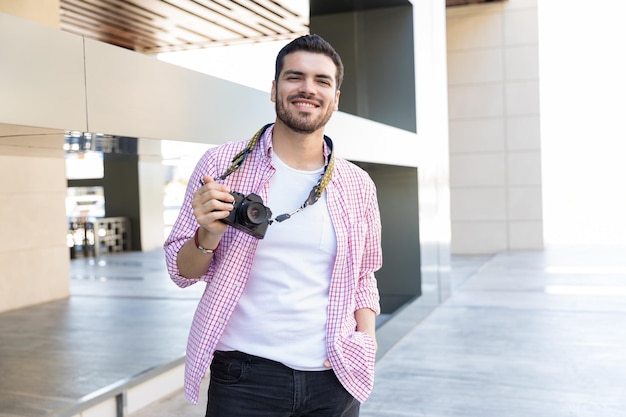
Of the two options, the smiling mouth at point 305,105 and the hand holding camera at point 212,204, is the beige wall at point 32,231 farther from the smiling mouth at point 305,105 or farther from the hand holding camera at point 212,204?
the hand holding camera at point 212,204

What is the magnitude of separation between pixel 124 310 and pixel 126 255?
7.97 meters

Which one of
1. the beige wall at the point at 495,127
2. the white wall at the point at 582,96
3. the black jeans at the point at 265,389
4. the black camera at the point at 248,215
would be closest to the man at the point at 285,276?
the black jeans at the point at 265,389

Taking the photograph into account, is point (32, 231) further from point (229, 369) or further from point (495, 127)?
point (495, 127)

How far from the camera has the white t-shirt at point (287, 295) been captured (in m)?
1.89

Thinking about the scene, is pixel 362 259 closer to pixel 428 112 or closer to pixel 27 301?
pixel 428 112

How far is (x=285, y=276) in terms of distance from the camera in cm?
190

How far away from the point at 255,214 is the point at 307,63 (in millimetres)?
525

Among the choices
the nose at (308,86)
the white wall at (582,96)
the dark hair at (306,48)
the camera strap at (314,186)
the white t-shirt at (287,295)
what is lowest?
the white t-shirt at (287,295)

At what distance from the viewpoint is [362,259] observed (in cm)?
217

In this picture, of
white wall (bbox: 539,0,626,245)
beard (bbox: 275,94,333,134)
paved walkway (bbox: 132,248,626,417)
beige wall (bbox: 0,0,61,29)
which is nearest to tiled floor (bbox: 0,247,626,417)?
paved walkway (bbox: 132,248,626,417)

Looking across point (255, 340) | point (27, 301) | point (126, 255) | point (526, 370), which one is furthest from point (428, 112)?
point (126, 255)

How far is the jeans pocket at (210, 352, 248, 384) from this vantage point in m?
1.89

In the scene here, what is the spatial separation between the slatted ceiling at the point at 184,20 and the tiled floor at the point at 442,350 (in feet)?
13.7

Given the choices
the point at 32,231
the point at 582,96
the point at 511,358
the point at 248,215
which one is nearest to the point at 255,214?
the point at 248,215
